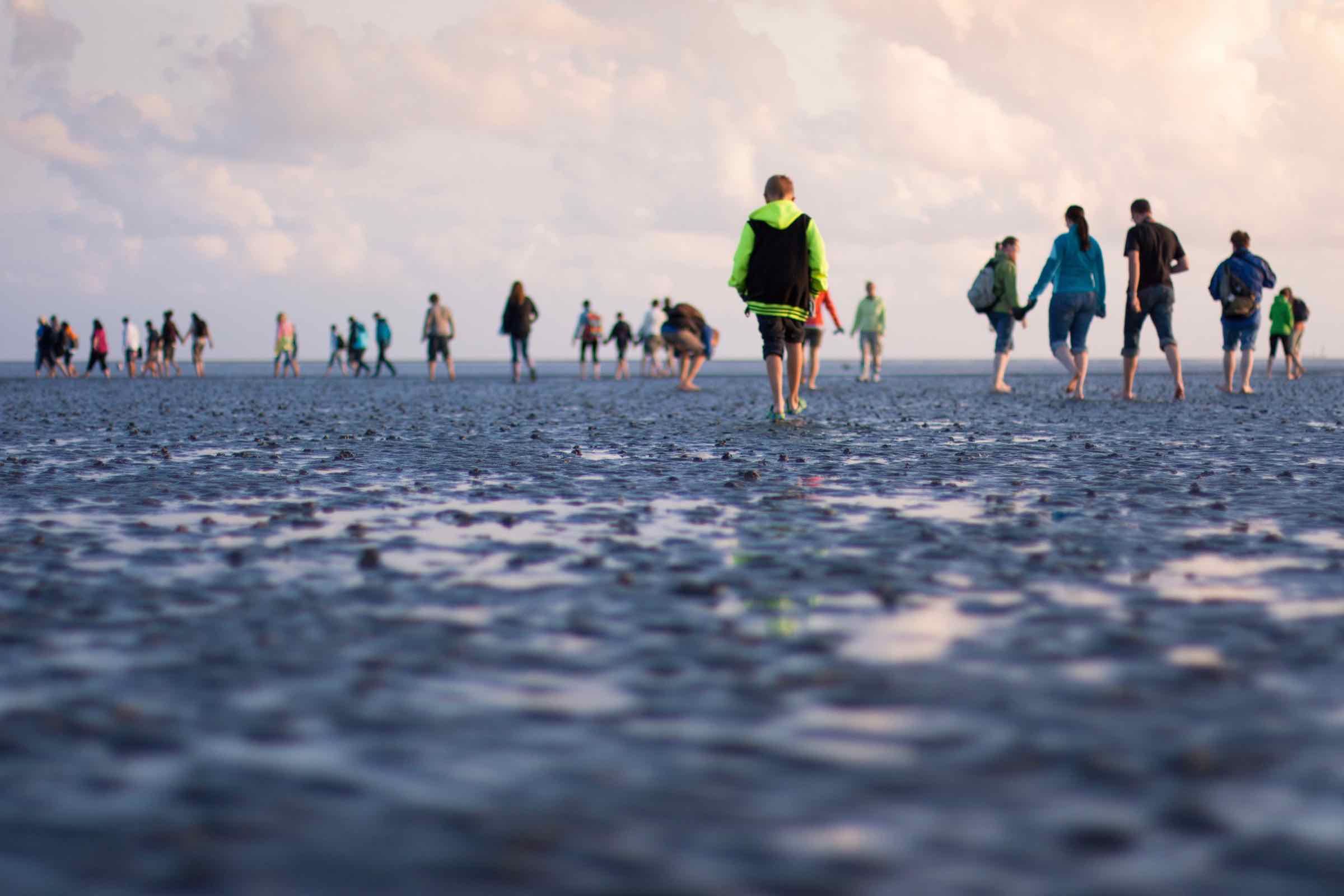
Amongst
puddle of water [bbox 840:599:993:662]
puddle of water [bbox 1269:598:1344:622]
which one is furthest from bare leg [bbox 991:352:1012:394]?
puddle of water [bbox 840:599:993:662]

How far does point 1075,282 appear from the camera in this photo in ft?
56.3

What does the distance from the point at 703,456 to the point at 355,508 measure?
342 centimetres

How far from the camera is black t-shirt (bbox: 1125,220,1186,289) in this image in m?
16.4

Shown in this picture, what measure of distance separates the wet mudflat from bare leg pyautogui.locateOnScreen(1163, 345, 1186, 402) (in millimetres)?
10064

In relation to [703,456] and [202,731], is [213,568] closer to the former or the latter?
[202,731]

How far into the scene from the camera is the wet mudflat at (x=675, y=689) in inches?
86.3

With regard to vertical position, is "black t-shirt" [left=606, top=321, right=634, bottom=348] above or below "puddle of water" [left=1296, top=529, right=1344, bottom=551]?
above

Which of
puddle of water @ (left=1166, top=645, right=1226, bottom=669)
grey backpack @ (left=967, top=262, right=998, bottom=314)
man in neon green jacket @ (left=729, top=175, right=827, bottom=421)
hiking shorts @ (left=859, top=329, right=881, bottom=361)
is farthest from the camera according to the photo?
hiking shorts @ (left=859, top=329, right=881, bottom=361)

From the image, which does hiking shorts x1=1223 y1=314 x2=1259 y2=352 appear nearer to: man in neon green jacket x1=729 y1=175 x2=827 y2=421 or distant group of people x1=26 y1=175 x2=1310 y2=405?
distant group of people x1=26 y1=175 x2=1310 y2=405

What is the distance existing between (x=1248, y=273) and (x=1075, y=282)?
3.23 meters

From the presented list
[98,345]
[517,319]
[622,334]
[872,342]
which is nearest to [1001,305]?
[872,342]

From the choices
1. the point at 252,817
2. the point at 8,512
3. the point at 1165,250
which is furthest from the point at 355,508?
the point at 1165,250

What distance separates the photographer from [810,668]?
337 cm

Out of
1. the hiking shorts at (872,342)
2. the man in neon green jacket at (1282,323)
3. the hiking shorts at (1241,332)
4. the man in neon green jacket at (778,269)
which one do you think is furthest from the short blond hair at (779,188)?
the man in neon green jacket at (1282,323)
